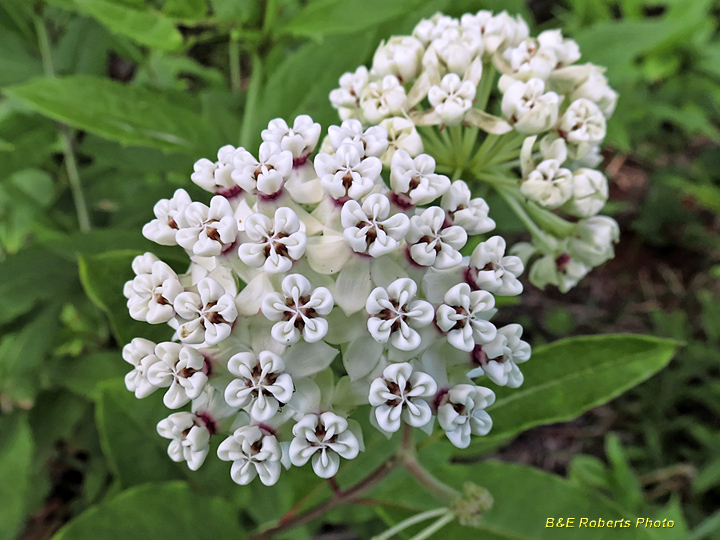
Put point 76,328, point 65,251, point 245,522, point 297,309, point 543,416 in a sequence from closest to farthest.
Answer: point 297,309, point 543,416, point 65,251, point 245,522, point 76,328

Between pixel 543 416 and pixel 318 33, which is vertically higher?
pixel 318 33

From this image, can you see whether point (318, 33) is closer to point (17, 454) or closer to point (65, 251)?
point (65, 251)

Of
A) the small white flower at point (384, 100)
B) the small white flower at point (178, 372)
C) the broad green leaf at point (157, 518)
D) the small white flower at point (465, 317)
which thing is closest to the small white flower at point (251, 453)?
the small white flower at point (178, 372)

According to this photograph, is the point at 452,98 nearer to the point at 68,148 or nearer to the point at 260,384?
the point at 260,384

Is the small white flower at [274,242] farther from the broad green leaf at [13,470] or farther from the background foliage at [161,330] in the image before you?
the broad green leaf at [13,470]

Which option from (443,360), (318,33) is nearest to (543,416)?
(443,360)

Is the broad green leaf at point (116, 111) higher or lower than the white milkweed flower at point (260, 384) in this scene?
higher
